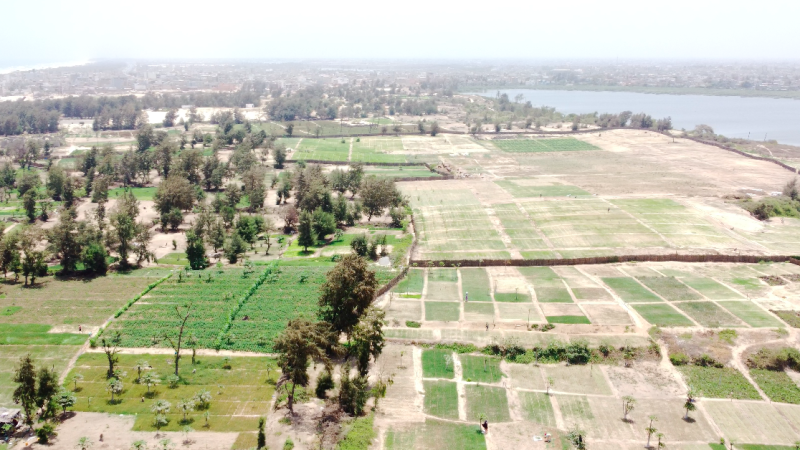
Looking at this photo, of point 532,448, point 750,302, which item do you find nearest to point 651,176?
point 750,302

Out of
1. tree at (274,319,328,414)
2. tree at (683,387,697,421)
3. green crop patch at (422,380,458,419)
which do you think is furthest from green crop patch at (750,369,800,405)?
tree at (274,319,328,414)

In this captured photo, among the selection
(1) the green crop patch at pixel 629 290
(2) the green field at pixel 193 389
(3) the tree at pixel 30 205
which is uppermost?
(3) the tree at pixel 30 205

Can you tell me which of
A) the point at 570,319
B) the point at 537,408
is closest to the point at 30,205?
the point at 570,319

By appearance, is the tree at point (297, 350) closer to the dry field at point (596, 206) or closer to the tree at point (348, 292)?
the tree at point (348, 292)

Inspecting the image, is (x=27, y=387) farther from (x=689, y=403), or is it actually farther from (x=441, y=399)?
(x=689, y=403)

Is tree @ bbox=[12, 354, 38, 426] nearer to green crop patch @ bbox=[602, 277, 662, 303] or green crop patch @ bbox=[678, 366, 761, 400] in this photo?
green crop patch @ bbox=[678, 366, 761, 400]

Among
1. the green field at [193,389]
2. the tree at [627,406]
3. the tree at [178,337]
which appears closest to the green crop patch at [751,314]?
the tree at [627,406]
